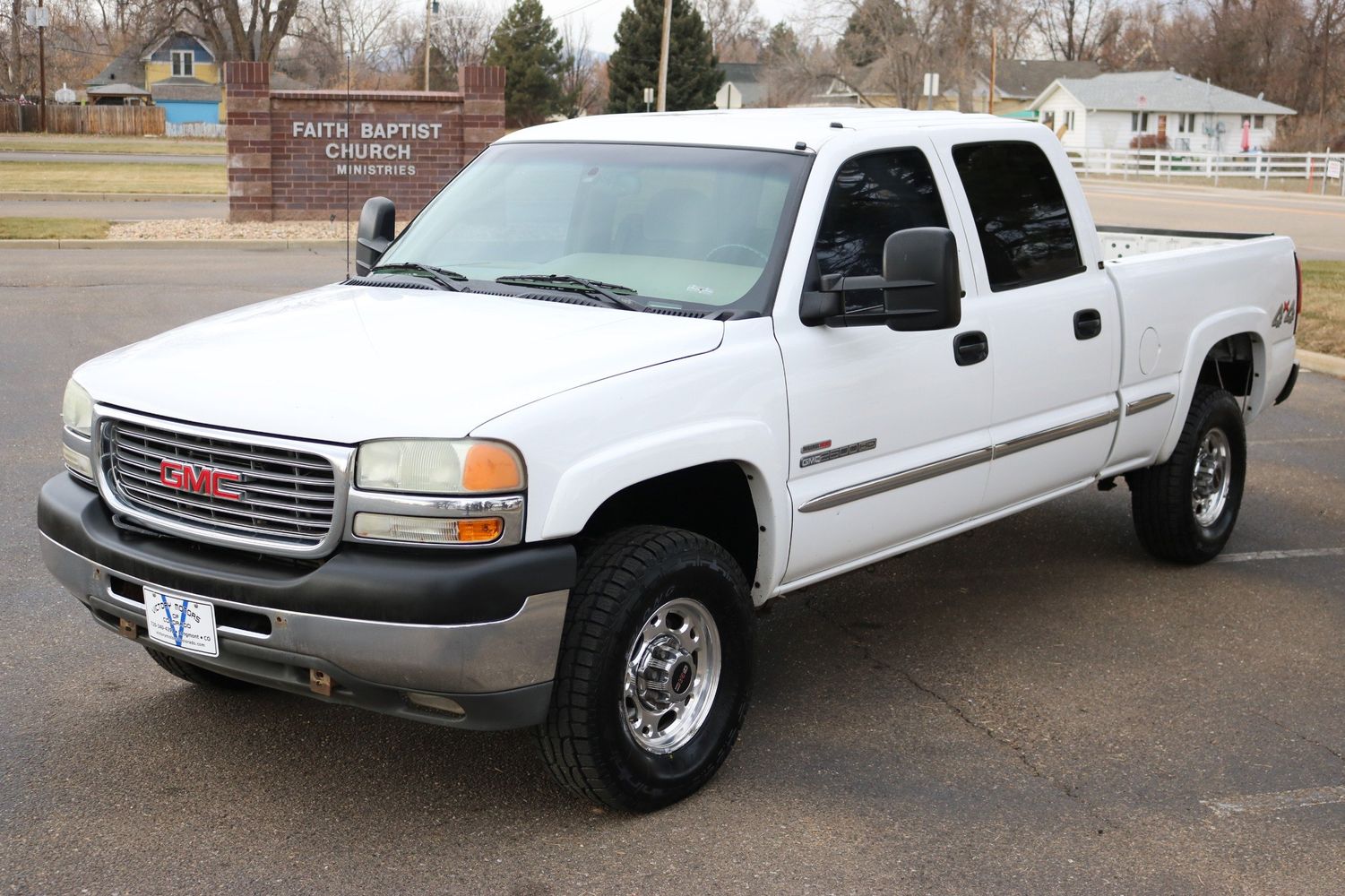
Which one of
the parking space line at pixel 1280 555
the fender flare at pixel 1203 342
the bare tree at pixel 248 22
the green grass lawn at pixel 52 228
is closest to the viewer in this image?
the fender flare at pixel 1203 342

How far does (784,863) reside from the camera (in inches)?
149

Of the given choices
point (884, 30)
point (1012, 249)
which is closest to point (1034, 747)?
point (1012, 249)

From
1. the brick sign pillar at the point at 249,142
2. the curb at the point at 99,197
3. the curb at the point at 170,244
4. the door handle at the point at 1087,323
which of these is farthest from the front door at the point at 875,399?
the curb at the point at 99,197

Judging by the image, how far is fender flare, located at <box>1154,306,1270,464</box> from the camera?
20.4 feet

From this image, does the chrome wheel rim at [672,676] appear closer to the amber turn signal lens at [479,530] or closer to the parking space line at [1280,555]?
the amber turn signal lens at [479,530]

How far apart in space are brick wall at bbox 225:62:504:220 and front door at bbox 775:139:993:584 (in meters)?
18.4

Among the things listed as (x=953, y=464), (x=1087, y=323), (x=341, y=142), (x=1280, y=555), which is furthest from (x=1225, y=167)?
(x=953, y=464)

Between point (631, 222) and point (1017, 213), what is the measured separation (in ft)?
5.19

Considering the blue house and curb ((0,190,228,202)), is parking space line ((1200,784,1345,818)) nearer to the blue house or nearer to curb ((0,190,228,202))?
curb ((0,190,228,202))

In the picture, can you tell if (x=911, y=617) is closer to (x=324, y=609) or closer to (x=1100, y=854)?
(x=1100, y=854)

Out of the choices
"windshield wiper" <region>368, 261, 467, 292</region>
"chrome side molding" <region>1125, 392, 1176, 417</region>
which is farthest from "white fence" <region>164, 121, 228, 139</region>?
"chrome side molding" <region>1125, 392, 1176, 417</region>

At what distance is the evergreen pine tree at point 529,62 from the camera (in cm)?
7212

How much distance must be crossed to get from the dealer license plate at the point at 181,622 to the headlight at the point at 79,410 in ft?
1.87

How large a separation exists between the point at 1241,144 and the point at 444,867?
80.1m
